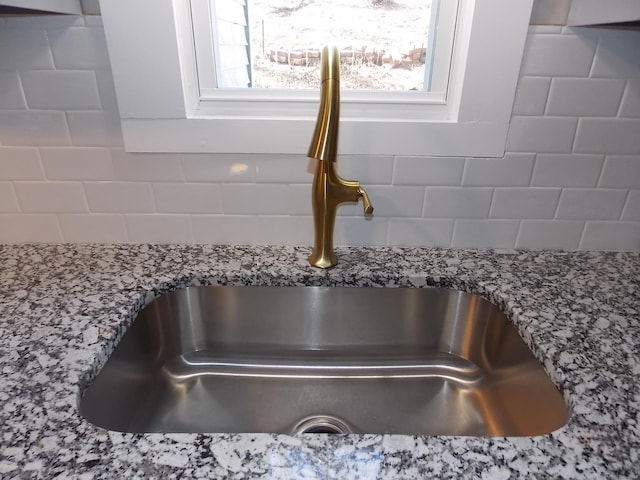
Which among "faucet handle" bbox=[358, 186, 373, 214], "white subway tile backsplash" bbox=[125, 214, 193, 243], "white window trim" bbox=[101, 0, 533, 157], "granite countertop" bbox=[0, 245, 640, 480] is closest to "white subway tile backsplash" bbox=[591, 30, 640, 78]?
"white window trim" bbox=[101, 0, 533, 157]

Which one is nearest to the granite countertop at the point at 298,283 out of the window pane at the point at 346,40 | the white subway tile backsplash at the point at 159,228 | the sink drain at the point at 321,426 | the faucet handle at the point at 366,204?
the white subway tile backsplash at the point at 159,228

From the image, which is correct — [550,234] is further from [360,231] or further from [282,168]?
[282,168]

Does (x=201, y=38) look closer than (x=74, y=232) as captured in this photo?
Yes

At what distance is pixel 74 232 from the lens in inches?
36.0

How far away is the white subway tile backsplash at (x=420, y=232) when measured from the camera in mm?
900

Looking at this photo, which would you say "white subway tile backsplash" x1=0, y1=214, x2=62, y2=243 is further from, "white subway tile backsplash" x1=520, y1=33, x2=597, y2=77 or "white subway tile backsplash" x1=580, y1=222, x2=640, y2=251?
"white subway tile backsplash" x1=580, y1=222, x2=640, y2=251

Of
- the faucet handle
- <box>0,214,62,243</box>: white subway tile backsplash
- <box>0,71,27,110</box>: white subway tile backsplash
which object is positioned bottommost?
<box>0,214,62,243</box>: white subway tile backsplash

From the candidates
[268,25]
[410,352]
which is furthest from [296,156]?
[410,352]

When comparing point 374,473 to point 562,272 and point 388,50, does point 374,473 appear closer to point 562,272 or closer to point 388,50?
point 562,272

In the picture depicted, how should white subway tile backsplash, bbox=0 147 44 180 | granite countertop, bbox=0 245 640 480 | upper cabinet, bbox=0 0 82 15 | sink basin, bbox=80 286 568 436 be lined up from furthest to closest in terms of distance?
white subway tile backsplash, bbox=0 147 44 180 → sink basin, bbox=80 286 568 436 → upper cabinet, bbox=0 0 82 15 → granite countertop, bbox=0 245 640 480

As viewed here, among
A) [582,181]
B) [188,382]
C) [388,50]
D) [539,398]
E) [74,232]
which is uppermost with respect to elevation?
[388,50]

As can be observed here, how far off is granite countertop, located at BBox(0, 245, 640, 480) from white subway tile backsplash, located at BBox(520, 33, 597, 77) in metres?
0.36

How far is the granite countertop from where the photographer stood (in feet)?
1.44

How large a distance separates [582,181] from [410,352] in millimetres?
491
